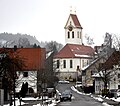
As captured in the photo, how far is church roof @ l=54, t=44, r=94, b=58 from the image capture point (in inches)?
5423

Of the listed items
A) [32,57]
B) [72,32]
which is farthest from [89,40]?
[32,57]

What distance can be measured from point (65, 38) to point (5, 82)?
113405mm

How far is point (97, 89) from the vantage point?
88.2 metres

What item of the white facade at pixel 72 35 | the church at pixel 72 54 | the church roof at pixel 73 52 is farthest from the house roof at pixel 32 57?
the white facade at pixel 72 35

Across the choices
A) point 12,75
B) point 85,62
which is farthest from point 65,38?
point 12,75

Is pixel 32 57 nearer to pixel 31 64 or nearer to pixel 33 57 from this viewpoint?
pixel 33 57

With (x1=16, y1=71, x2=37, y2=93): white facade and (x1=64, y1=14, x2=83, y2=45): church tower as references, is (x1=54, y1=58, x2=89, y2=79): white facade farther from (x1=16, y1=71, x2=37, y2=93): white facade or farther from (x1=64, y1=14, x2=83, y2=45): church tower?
(x1=16, y1=71, x2=37, y2=93): white facade

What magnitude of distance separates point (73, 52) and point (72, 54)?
3.79 feet

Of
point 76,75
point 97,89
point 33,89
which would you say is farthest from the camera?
point 76,75

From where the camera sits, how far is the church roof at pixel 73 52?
137750mm

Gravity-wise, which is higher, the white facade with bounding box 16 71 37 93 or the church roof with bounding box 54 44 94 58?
the church roof with bounding box 54 44 94 58

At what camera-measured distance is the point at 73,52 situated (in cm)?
13825

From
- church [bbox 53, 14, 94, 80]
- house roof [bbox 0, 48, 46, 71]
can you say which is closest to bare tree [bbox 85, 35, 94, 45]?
church [bbox 53, 14, 94, 80]

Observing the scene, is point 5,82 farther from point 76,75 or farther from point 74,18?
point 74,18
